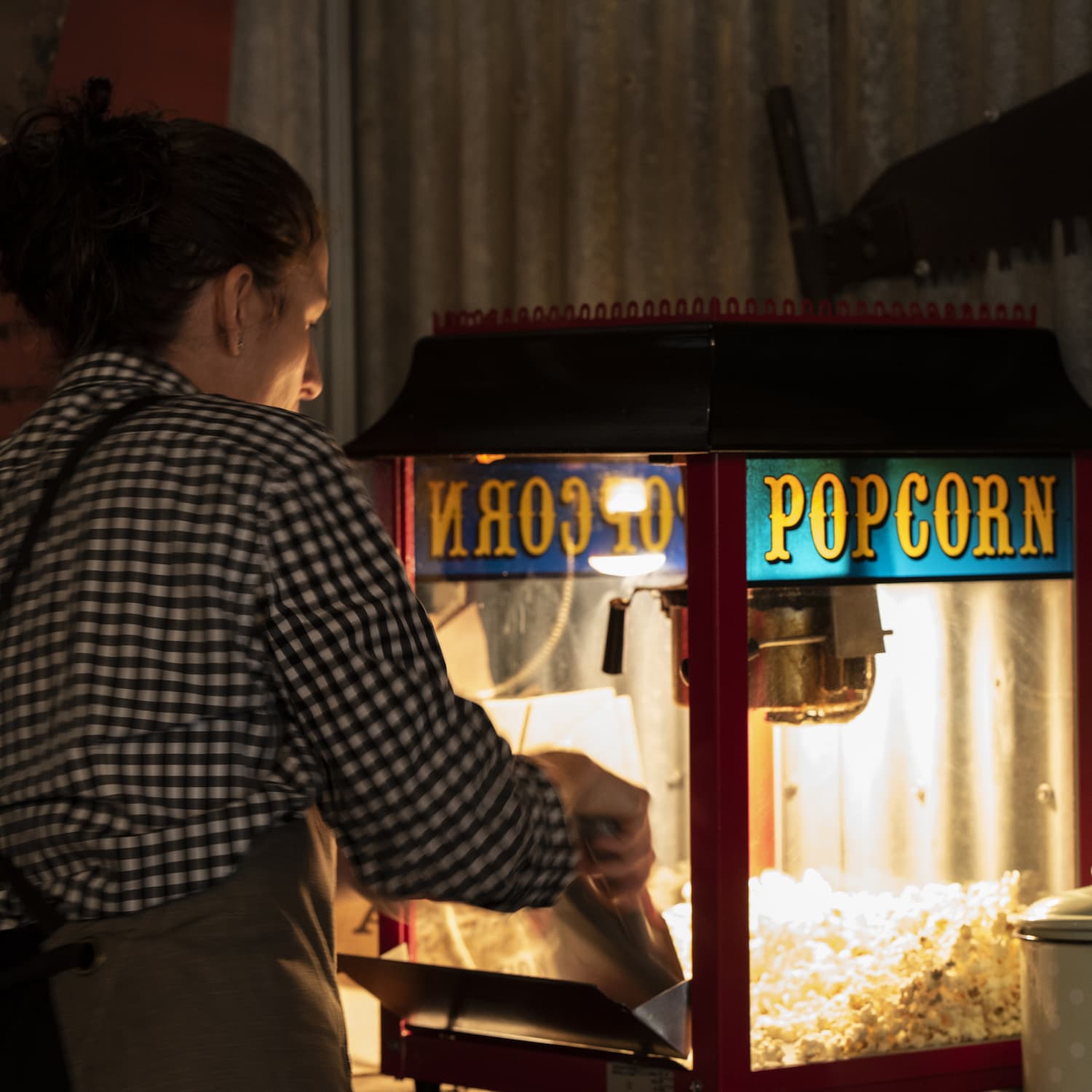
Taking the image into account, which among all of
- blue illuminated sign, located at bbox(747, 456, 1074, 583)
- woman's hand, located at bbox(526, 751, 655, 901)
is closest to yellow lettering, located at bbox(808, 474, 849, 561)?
blue illuminated sign, located at bbox(747, 456, 1074, 583)

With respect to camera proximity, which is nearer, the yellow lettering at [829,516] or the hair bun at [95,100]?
the hair bun at [95,100]

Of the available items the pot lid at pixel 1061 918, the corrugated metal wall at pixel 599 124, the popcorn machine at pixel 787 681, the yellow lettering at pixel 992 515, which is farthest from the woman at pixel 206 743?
the corrugated metal wall at pixel 599 124

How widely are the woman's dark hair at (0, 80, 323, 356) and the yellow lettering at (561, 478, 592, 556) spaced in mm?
546

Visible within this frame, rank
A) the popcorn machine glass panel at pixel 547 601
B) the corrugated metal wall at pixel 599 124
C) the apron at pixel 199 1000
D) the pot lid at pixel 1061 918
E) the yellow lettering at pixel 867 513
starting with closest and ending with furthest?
the apron at pixel 199 1000
the pot lid at pixel 1061 918
the yellow lettering at pixel 867 513
the popcorn machine glass panel at pixel 547 601
the corrugated metal wall at pixel 599 124

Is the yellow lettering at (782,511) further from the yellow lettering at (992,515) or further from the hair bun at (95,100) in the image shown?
the hair bun at (95,100)

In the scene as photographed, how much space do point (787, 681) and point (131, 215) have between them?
2.18 ft

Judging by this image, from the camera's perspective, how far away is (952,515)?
4.13ft

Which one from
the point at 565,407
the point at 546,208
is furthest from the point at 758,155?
the point at 565,407

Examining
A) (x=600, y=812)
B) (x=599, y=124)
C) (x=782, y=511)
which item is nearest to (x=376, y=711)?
(x=600, y=812)

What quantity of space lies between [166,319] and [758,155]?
1.12 meters

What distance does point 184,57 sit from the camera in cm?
191

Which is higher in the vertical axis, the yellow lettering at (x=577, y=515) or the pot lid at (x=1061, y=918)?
the yellow lettering at (x=577, y=515)

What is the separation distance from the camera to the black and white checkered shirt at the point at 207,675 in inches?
29.9

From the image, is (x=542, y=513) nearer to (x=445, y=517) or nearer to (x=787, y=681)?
(x=445, y=517)
